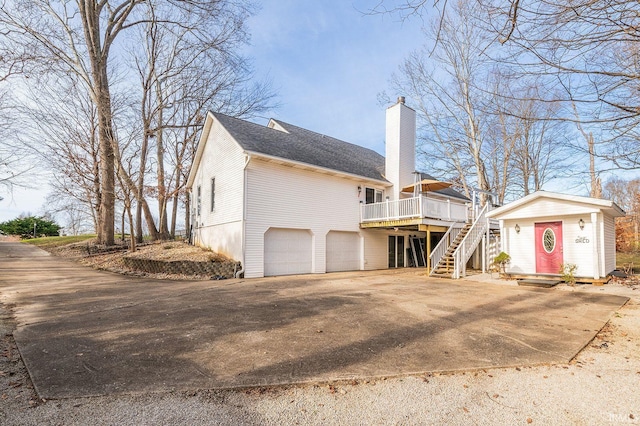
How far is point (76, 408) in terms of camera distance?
260 cm

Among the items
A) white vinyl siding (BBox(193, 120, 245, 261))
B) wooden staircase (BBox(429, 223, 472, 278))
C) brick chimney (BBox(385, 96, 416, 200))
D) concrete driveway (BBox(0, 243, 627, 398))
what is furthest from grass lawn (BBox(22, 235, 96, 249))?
wooden staircase (BBox(429, 223, 472, 278))

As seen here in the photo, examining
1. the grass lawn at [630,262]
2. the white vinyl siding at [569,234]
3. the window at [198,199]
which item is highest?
the window at [198,199]

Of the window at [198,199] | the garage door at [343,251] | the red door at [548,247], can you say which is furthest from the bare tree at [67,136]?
the red door at [548,247]

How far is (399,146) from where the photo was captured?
53.7 ft

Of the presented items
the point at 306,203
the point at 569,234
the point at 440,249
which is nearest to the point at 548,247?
the point at 569,234

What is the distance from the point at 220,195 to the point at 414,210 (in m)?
8.26

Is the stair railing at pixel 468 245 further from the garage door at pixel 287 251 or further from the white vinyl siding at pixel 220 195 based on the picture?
the white vinyl siding at pixel 220 195

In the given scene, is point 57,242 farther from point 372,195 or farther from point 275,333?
point 275,333

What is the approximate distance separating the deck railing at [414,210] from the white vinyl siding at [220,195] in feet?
20.4

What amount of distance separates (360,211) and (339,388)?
1265cm

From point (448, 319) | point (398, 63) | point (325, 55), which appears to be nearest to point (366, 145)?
point (398, 63)

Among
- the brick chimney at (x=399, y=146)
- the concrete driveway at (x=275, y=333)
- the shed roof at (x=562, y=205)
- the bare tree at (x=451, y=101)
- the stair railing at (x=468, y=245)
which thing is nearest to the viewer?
the concrete driveway at (x=275, y=333)

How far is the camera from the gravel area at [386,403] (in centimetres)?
251

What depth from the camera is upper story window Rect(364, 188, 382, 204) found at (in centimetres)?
1595
